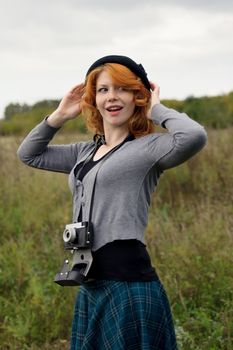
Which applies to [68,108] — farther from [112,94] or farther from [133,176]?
[133,176]

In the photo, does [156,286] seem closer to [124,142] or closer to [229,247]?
[124,142]

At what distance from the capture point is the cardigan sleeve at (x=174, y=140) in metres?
2.21

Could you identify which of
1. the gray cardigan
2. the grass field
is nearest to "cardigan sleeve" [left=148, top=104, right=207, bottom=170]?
the gray cardigan

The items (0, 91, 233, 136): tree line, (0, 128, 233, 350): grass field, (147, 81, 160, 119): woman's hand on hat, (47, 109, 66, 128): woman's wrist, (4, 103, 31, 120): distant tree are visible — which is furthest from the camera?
(4, 103, 31, 120): distant tree

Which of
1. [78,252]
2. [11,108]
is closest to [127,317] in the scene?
[78,252]

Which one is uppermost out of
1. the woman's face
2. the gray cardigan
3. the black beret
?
the black beret

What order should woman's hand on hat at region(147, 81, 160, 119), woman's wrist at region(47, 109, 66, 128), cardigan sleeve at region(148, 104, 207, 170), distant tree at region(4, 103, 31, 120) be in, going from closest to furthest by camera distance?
cardigan sleeve at region(148, 104, 207, 170)
woman's hand on hat at region(147, 81, 160, 119)
woman's wrist at region(47, 109, 66, 128)
distant tree at region(4, 103, 31, 120)

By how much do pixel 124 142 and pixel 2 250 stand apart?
11.5ft

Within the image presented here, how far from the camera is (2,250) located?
18.6ft

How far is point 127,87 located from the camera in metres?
2.40

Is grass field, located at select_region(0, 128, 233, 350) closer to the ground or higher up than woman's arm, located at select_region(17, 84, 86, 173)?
closer to the ground

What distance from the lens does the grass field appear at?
4.29 meters

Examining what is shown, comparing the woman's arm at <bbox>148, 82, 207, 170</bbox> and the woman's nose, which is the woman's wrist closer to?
the woman's nose

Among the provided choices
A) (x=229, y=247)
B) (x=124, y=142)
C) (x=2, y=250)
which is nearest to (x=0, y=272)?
(x=2, y=250)
